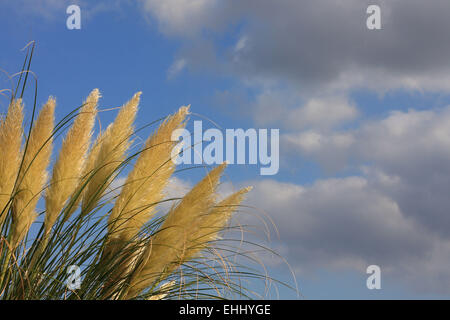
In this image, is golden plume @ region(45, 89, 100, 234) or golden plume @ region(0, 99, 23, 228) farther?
golden plume @ region(45, 89, 100, 234)

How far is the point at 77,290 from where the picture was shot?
2361mm

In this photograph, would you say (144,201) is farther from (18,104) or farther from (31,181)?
(18,104)

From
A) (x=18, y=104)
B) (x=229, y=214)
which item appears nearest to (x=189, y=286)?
(x=229, y=214)

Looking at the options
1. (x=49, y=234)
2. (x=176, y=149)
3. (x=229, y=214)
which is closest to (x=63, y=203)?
(x=49, y=234)

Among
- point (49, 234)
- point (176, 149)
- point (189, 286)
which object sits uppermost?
point (176, 149)

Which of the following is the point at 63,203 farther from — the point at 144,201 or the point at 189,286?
the point at 189,286

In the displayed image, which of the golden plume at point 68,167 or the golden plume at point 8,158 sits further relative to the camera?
the golden plume at point 68,167

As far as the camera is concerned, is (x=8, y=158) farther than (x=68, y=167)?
No

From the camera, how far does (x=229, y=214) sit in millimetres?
2494

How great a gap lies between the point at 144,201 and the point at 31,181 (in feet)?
1.65

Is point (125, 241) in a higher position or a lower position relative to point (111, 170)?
lower
